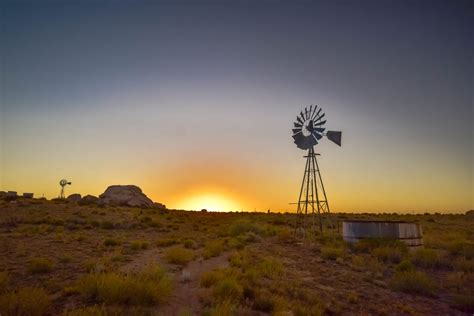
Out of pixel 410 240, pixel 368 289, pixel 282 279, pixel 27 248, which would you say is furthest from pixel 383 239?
pixel 27 248

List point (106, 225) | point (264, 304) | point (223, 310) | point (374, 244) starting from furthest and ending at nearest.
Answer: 1. point (106, 225)
2. point (374, 244)
3. point (264, 304)
4. point (223, 310)

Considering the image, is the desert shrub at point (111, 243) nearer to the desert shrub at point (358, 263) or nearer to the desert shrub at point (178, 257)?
the desert shrub at point (178, 257)

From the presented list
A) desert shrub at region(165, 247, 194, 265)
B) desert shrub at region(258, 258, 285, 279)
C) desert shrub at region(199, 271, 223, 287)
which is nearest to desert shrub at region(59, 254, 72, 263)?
desert shrub at region(165, 247, 194, 265)

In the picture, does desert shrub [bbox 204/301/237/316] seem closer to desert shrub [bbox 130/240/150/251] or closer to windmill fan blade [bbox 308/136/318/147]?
desert shrub [bbox 130/240/150/251]

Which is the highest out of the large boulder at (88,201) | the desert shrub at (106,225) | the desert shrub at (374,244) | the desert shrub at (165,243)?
the large boulder at (88,201)

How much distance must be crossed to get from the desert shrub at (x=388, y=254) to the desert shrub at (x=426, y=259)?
0.69 metres

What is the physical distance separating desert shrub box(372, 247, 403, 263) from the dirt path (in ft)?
25.5

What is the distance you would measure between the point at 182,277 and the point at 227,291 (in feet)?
8.80

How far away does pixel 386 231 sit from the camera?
735 inches

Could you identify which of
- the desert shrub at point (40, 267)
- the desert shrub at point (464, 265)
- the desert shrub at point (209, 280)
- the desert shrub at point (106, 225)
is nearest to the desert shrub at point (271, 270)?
the desert shrub at point (209, 280)

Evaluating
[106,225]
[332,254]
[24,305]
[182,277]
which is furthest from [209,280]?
[106,225]

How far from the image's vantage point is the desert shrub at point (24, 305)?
659cm

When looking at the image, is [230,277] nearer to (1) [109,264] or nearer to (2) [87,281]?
(2) [87,281]

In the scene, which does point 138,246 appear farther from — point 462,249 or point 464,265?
point 462,249
